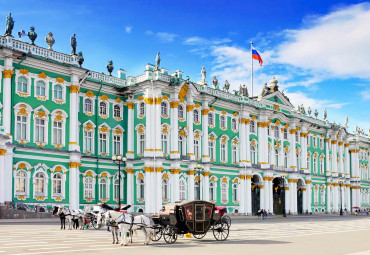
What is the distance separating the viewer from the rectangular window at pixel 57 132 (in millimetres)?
46347

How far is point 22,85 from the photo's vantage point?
44.0 meters

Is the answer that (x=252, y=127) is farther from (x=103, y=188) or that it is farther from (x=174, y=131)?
(x=103, y=188)

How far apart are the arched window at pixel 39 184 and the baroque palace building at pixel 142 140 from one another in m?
0.09

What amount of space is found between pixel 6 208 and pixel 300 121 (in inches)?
1896

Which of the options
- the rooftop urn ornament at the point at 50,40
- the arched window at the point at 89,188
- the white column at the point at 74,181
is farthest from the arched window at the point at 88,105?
the arched window at the point at 89,188

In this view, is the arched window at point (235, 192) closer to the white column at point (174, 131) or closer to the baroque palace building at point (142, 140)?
the baroque palace building at point (142, 140)

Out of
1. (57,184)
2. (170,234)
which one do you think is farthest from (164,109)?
(170,234)

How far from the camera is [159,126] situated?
52500mm

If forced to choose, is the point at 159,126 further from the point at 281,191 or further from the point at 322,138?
the point at 322,138

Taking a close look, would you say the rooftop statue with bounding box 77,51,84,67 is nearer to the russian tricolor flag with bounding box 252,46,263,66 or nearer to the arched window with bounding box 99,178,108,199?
the arched window with bounding box 99,178,108,199

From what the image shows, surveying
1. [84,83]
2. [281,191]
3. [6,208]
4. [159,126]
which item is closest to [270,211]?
[281,191]

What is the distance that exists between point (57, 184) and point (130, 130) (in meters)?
11.3

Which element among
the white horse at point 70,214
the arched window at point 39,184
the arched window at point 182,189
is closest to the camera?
the white horse at point 70,214

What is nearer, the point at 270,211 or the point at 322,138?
the point at 270,211
